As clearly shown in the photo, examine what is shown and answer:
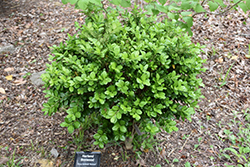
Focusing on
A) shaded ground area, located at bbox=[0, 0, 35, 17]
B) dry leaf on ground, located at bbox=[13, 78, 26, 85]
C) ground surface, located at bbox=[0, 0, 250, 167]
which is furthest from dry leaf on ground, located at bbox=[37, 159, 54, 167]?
shaded ground area, located at bbox=[0, 0, 35, 17]

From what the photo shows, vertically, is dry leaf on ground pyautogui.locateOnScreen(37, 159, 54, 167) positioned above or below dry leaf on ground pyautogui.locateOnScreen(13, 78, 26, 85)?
above

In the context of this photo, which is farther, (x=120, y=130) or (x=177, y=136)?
(x=177, y=136)

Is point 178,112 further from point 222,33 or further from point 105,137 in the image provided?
point 222,33

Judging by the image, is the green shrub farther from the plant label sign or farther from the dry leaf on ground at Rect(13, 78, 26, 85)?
the dry leaf on ground at Rect(13, 78, 26, 85)

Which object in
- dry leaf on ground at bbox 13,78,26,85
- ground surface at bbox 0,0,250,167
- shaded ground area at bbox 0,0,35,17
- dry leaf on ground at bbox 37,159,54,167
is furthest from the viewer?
shaded ground area at bbox 0,0,35,17

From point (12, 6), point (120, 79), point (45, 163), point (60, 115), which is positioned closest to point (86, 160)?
point (45, 163)

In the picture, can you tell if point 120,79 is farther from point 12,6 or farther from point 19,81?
point 12,6

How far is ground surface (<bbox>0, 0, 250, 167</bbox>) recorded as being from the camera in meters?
2.35

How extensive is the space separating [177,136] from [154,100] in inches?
46.7

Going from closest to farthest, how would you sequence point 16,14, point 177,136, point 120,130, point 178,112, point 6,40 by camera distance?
point 120,130, point 178,112, point 177,136, point 6,40, point 16,14

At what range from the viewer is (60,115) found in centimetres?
277

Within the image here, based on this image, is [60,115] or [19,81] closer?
[60,115]

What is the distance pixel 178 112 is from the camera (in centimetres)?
178

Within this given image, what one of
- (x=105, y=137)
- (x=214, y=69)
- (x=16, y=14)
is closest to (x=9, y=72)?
(x=16, y=14)
